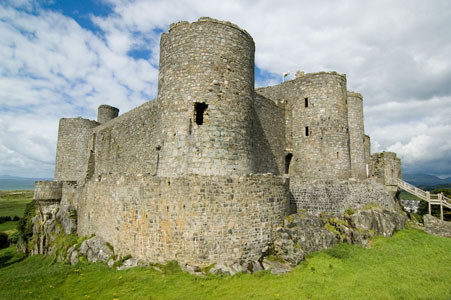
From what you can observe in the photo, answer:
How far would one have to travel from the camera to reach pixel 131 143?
17.3m

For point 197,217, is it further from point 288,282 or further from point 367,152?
point 367,152

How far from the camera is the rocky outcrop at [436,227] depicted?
558 inches

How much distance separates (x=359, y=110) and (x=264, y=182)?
1241 centimetres

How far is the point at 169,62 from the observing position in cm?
1222

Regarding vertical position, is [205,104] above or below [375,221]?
above

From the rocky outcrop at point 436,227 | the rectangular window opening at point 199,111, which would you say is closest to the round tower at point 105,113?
the rectangular window opening at point 199,111

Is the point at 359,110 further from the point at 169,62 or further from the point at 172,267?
the point at 172,267

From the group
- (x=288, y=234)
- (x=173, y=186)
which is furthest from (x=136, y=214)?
(x=288, y=234)

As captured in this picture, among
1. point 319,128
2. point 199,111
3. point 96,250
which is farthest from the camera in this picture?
point 319,128

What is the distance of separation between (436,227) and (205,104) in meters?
14.3

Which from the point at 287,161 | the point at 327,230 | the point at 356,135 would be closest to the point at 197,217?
the point at 327,230

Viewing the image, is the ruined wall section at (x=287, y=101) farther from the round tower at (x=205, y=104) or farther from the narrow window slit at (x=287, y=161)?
the round tower at (x=205, y=104)

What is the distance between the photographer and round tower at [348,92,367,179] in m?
18.4

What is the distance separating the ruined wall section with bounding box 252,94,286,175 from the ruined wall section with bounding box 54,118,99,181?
17471 millimetres
